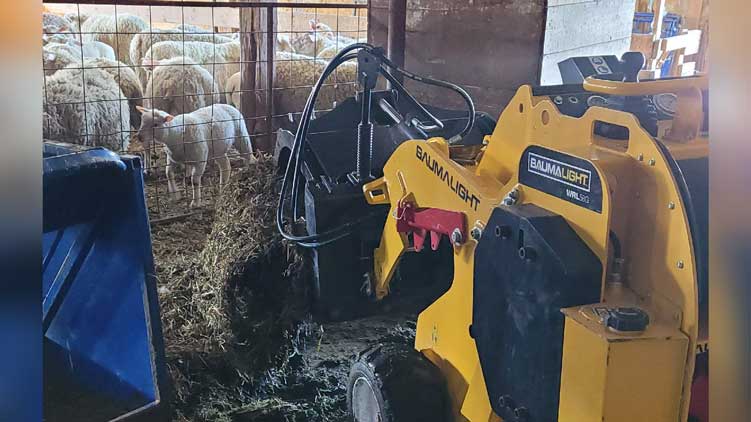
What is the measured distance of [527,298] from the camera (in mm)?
2006

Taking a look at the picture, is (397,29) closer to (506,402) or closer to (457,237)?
(457,237)

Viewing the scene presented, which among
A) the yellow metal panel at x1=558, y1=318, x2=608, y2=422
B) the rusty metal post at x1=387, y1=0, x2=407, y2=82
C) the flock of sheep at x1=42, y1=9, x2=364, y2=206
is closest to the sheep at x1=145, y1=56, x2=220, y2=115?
the flock of sheep at x1=42, y1=9, x2=364, y2=206

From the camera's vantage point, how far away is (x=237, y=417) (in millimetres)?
3354

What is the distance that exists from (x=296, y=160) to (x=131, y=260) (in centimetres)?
77

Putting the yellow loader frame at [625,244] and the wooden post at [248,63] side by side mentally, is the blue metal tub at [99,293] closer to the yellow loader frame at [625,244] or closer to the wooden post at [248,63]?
the yellow loader frame at [625,244]

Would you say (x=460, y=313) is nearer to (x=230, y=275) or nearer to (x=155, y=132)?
(x=230, y=275)

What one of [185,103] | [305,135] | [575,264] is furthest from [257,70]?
[575,264]

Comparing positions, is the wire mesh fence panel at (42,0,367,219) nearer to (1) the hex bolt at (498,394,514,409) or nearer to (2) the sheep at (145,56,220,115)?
(2) the sheep at (145,56,220,115)

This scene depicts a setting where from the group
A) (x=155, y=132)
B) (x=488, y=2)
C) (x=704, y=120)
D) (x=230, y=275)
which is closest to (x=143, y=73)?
(x=155, y=132)

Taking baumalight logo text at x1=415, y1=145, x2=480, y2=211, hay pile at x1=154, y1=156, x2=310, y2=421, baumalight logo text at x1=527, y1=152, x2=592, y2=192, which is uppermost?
baumalight logo text at x1=527, y1=152, x2=592, y2=192

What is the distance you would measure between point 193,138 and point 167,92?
1.93 m

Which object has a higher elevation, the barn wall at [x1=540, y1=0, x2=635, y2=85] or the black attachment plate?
the barn wall at [x1=540, y1=0, x2=635, y2=85]

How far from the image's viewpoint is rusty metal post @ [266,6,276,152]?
23.0 feet

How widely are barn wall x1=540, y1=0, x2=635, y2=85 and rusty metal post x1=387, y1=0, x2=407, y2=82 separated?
1.18 meters
